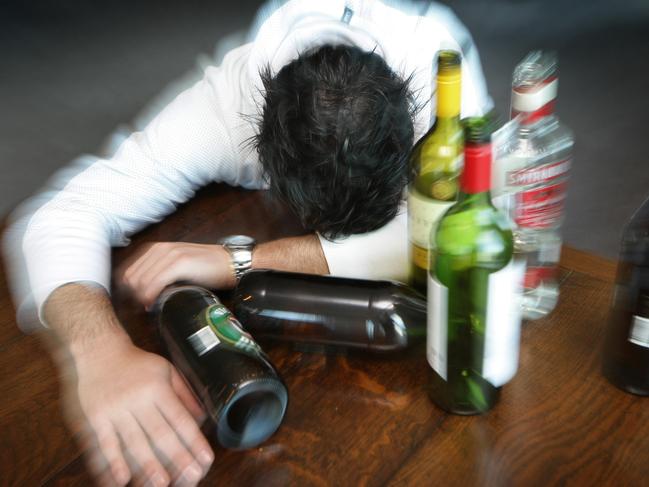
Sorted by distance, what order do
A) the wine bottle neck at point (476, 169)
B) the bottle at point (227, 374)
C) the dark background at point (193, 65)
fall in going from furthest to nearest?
1. the dark background at point (193, 65)
2. the bottle at point (227, 374)
3. the wine bottle neck at point (476, 169)

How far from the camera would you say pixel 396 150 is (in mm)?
977

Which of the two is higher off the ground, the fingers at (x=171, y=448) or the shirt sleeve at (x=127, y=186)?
the shirt sleeve at (x=127, y=186)

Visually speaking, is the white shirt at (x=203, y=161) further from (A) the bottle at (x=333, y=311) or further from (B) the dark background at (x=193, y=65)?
(B) the dark background at (x=193, y=65)

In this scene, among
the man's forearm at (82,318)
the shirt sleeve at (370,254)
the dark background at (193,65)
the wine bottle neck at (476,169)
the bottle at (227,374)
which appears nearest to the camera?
the wine bottle neck at (476,169)

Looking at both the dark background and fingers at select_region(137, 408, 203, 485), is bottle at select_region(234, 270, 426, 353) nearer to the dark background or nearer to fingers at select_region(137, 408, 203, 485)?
fingers at select_region(137, 408, 203, 485)

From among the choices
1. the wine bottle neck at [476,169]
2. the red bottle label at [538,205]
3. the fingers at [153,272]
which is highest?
the wine bottle neck at [476,169]

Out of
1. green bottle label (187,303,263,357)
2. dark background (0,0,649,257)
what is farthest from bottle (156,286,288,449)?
dark background (0,0,649,257)

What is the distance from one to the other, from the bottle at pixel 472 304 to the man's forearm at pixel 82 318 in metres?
0.44

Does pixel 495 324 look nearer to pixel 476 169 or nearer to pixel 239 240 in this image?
pixel 476 169

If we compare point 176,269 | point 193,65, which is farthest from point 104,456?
point 193,65

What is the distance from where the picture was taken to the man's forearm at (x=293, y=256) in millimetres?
1001

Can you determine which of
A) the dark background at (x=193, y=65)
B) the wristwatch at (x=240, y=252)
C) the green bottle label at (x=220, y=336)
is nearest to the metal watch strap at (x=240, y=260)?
the wristwatch at (x=240, y=252)

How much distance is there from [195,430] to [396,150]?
51 cm

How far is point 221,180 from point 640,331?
2.71 feet
